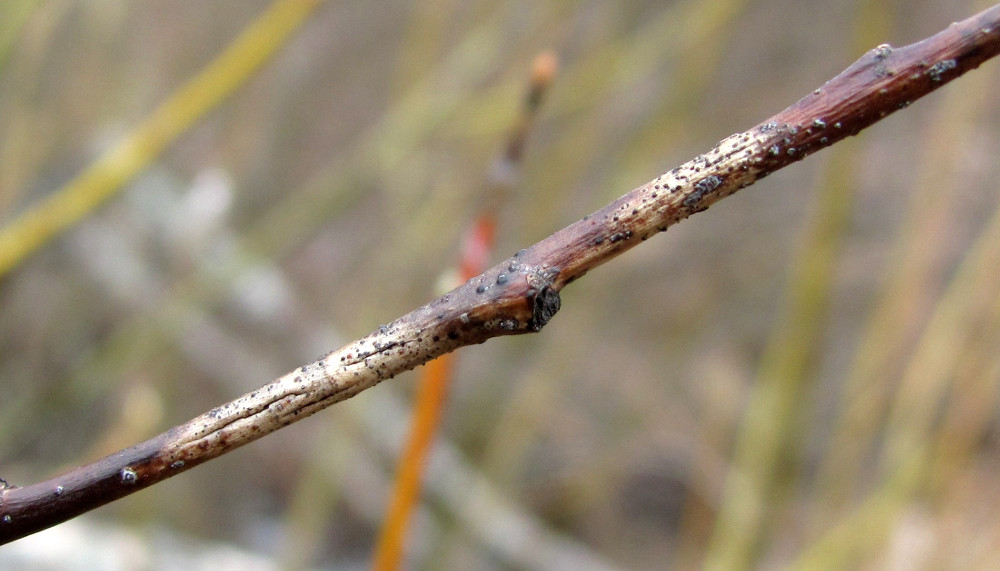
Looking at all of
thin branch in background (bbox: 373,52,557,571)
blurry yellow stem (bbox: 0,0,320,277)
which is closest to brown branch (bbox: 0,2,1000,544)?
thin branch in background (bbox: 373,52,557,571)

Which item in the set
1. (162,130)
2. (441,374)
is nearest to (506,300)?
(441,374)

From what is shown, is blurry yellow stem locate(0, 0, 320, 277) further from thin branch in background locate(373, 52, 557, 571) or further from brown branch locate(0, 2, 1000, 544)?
brown branch locate(0, 2, 1000, 544)

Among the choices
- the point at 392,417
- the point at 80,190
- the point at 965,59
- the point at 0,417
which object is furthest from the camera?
the point at 392,417

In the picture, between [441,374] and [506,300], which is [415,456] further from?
[506,300]

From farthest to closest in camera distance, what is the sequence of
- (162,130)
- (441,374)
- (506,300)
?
(162,130)
(441,374)
(506,300)

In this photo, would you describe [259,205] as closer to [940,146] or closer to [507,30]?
[507,30]

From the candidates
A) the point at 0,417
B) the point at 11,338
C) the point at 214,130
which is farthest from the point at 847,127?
the point at 214,130
